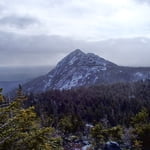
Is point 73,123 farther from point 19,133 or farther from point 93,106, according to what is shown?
point 19,133

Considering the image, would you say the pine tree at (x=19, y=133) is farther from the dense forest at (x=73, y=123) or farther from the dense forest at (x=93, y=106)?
the dense forest at (x=93, y=106)

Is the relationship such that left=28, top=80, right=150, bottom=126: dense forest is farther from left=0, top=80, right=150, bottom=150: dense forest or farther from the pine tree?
the pine tree

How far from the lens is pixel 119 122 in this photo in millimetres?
132125

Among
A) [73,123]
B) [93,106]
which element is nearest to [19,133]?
[73,123]

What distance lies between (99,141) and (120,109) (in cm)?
7832

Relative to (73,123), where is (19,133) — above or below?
above

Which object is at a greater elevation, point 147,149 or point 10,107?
point 10,107

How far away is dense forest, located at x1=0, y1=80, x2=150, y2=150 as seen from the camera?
15328 millimetres

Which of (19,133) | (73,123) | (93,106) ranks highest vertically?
(19,133)

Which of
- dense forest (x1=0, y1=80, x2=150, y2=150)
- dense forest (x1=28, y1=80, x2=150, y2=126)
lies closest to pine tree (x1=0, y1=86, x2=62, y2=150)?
dense forest (x1=0, y1=80, x2=150, y2=150)

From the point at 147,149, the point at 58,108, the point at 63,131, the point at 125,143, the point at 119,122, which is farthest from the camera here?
the point at 58,108

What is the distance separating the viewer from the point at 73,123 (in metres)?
112

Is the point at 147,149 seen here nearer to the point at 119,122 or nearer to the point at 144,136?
the point at 144,136

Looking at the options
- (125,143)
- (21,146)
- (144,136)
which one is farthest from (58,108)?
(21,146)
